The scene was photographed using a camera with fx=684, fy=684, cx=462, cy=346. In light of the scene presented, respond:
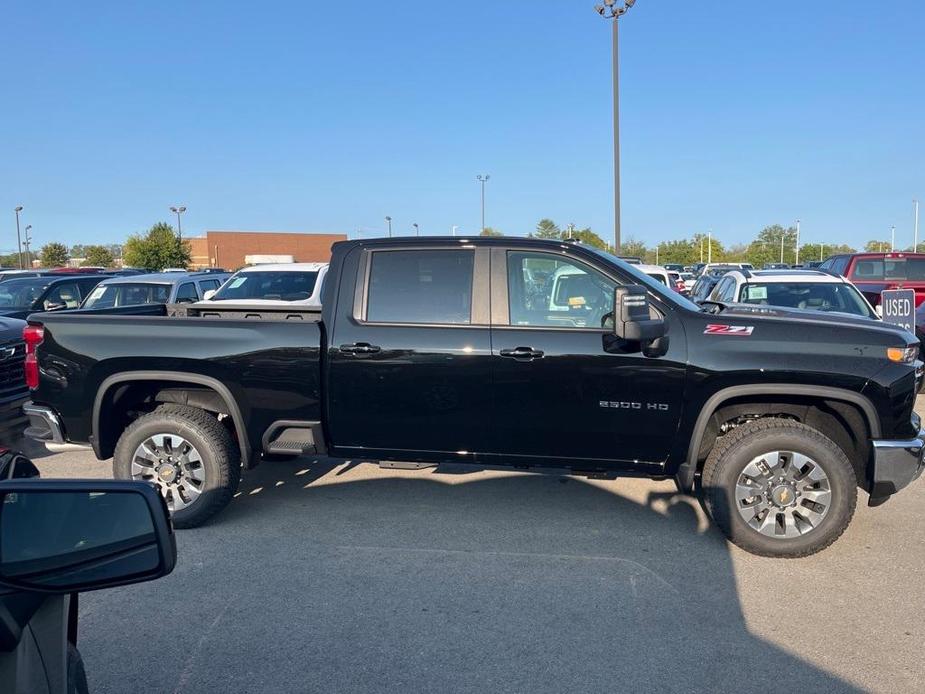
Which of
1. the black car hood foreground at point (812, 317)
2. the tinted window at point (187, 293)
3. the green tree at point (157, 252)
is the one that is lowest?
the black car hood foreground at point (812, 317)

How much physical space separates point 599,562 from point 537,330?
1549 millimetres

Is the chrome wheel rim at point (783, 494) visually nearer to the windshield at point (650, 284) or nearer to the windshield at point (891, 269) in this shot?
the windshield at point (650, 284)

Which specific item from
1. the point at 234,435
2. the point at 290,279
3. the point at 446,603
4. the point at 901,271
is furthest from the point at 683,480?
the point at 901,271

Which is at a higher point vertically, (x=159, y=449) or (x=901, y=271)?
(x=901, y=271)

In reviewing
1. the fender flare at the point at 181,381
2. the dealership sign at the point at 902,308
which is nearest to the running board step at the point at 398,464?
the fender flare at the point at 181,381

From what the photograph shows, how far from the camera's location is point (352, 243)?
502cm

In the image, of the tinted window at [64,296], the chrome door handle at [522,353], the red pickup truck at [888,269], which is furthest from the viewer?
the red pickup truck at [888,269]

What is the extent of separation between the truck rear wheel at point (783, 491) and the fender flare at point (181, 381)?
10.8ft

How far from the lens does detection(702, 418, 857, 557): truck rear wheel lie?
4.35 m

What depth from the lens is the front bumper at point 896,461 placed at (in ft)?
14.1

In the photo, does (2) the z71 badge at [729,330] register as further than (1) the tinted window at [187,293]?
No

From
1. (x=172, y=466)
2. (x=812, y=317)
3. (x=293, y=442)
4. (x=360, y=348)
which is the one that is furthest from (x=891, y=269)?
(x=172, y=466)

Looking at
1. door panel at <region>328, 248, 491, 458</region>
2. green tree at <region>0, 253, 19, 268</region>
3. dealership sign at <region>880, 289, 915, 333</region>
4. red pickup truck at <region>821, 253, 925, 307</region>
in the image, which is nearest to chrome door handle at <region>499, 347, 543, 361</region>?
door panel at <region>328, 248, 491, 458</region>

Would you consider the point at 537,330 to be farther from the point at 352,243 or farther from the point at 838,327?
the point at 838,327
